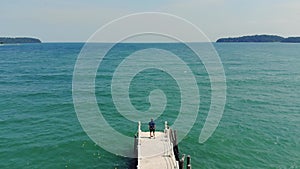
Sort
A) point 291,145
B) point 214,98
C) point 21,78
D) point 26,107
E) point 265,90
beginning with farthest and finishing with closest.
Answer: point 21,78 < point 265,90 < point 214,98 < point 26,107 < point 291,145

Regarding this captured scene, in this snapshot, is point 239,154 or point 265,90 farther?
point 265,90

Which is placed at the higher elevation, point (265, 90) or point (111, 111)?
point (265, 90)

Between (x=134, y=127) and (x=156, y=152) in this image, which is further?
(x=134, y=127)

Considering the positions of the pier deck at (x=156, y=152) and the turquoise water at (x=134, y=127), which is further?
the turquoise water at (x=134, y=127)

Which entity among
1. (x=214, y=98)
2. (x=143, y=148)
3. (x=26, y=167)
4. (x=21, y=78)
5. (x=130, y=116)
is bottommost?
(x=26, y=167)

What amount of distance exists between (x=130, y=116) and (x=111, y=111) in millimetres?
3879

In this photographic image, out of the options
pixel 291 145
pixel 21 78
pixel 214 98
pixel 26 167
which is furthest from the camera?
Answer: pixel 21 78

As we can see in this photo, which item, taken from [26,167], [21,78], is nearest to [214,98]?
[26,167]

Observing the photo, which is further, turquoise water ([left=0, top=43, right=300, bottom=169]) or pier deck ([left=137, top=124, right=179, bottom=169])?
turquoise water ([left=0, top=43, right=300, bottom=169])

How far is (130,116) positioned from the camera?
41.7m

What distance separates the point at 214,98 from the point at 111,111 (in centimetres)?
1832

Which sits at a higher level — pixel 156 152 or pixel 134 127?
pixel 134 127

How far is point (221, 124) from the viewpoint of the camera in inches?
1527

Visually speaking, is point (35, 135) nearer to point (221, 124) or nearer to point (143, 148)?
point (143, 148)
